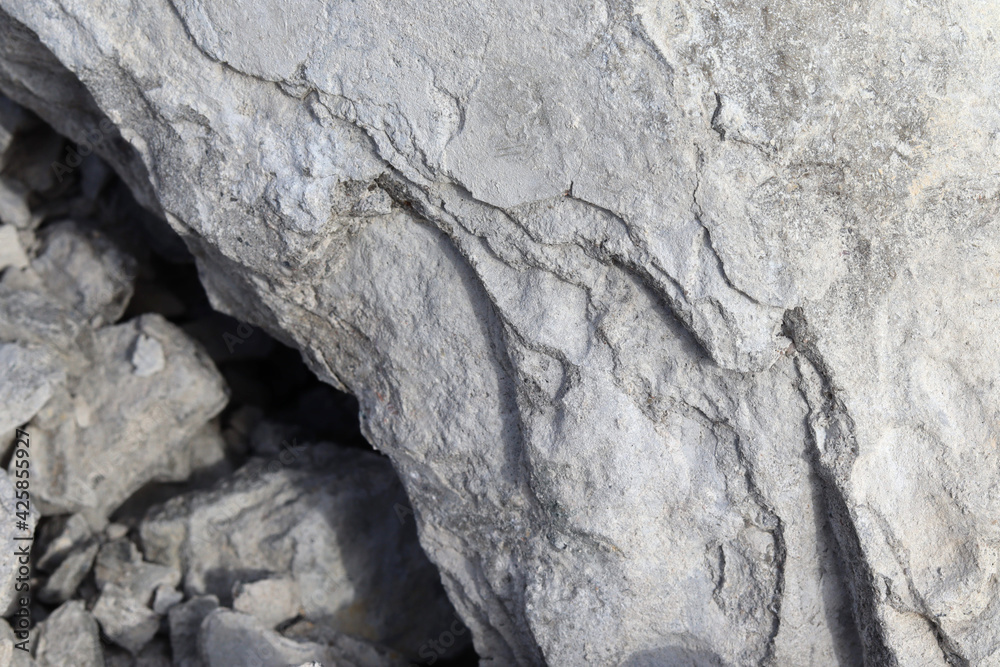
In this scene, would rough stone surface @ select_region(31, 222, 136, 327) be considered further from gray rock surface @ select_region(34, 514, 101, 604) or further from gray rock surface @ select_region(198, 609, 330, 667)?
gray rock surface @ select_region(198, 609, 330, 667)

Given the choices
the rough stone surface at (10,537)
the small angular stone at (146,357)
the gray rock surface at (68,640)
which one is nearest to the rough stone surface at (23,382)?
the rough stone surface at (10,537)

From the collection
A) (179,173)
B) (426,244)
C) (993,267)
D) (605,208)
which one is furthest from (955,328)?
(179,173)

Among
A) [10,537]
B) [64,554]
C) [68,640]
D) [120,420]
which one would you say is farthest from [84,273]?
[68,640]

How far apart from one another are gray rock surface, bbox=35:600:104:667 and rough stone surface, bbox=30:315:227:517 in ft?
1.25

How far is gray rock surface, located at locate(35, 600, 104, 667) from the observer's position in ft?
7.39

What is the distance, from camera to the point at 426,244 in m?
1.93

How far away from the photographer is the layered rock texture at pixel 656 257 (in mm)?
1644

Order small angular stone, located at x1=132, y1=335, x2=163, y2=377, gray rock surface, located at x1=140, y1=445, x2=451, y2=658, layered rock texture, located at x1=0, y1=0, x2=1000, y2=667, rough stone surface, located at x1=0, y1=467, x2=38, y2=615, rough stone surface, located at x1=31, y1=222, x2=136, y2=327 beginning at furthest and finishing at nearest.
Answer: rough stone surface, located at x1=31, y1=222, x2=136, y2=327, small angular stone, located at x1=132, y1=335, x2=163, y2=377, gray rock surface, located at x1=140, y1=445, x2=451, y2=658, rough stone surface, located at x1=0, y1=467, x2=38, y2=615, layered rock texture, located at x1=0, y1=0, x2=1000, y2=667

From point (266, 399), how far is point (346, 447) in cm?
53

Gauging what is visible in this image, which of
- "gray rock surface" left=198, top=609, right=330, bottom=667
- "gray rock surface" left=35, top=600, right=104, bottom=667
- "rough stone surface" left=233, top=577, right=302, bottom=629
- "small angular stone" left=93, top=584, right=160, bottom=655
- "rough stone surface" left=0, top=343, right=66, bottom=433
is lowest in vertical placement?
"gray rock surface" left=35, top=600, right=104, bottom=667

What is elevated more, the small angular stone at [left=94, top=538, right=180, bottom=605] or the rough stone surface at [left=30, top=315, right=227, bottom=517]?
the rough stone surface at [left=30, top=315, right=227, bottom=517]

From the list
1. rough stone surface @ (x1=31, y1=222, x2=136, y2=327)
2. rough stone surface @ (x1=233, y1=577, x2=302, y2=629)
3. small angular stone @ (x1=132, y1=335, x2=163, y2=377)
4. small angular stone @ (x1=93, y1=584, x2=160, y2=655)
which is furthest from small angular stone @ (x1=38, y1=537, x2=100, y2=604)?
rough stone surface @ (x1=31, y1=222, x2=136, y2=327)

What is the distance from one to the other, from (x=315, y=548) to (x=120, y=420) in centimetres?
70

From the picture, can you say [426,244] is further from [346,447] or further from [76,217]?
[76,217]
